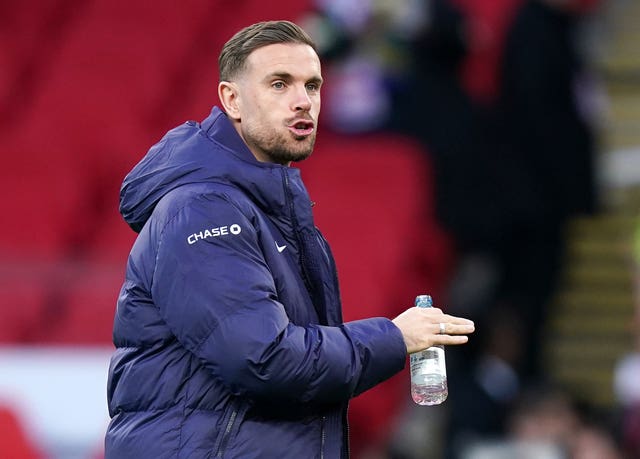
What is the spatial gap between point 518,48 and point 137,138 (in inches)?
83.0

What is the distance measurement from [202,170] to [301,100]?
0.88 feet

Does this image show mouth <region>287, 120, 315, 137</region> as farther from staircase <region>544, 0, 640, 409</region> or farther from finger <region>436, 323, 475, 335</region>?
staircase <region>544, 0, 640, 409</region>

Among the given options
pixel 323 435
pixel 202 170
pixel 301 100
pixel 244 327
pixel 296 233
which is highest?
pixel 301 100

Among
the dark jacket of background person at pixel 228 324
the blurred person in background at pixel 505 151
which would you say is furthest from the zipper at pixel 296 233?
the blurred person in background at pixel 505 151

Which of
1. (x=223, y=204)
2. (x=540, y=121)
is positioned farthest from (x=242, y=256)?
(x=540, y=121)

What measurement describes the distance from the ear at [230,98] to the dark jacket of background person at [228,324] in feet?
0.15

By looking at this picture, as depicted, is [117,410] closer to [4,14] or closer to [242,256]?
[242,256]

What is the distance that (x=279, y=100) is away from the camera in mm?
3146

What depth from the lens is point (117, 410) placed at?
3.13m

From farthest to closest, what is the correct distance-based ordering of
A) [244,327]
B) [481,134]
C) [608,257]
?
1. [608,257]
2. [481,134]
3. [244,327]

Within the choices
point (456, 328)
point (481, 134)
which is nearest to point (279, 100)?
point (456, 328)

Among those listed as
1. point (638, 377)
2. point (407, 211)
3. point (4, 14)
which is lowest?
point (638, 377)

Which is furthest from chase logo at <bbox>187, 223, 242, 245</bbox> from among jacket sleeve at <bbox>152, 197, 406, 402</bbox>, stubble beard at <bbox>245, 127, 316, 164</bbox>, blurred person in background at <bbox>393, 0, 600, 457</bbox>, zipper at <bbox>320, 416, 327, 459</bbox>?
blurred person in background at <bbox>393, 0, 600, 457</bbox>

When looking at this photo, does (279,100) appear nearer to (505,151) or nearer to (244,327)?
(244,327)
